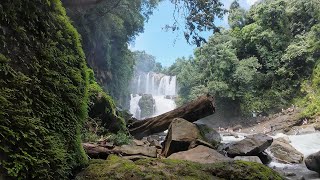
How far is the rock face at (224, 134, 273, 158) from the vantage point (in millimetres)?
8156

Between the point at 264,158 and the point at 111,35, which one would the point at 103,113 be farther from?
the point at 111,35

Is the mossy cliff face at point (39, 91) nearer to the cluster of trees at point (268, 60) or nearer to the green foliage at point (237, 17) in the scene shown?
the cluster of trees at point (268, 60)

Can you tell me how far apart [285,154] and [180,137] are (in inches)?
200

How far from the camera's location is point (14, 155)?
2312mm

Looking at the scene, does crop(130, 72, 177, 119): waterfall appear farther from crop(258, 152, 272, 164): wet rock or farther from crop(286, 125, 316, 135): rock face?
crop(258, 152, 272, 164): wet rock

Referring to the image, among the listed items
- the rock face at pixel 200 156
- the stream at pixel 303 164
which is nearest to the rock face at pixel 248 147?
the stream at pixel 303 164

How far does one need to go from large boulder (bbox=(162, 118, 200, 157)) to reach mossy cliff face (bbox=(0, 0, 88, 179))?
3.49 metres

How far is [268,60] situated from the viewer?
92.3ft

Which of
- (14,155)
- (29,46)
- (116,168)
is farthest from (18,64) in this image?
(116,168)

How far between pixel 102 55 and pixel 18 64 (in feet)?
69.4

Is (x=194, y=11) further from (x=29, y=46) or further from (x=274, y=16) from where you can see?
(x=274, y=16)

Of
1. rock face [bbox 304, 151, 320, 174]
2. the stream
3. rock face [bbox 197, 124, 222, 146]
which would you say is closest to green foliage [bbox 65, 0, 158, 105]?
rock face [bbox 197, 124, 222, 146]

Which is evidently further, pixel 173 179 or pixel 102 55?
pixel 102 55

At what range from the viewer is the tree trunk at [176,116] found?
866 cm
